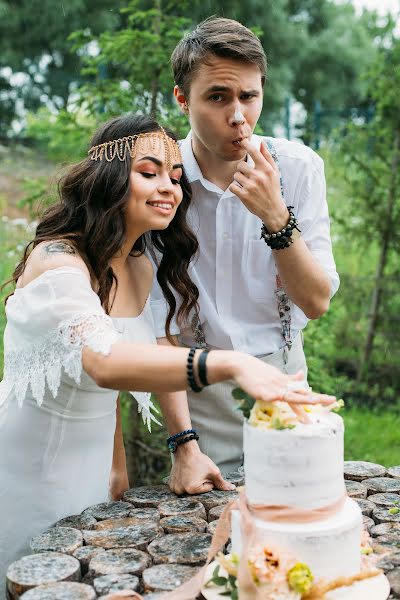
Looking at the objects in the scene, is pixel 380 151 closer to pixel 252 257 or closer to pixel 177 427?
pixel 252 257

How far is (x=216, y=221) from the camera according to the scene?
2.97m

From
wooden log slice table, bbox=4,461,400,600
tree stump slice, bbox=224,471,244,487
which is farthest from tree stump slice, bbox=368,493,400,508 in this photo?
tree stump slice, bbox=224,471,244,487

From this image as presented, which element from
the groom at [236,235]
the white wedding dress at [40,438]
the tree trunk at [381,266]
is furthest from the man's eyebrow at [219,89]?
the tree trunk at [381,266]

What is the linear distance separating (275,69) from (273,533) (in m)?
12.0

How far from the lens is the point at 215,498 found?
8.61ft

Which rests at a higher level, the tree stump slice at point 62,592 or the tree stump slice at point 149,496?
the tree stump slice at point 149,496

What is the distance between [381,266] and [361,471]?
3551mm

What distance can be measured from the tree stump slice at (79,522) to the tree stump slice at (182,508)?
0.23 m

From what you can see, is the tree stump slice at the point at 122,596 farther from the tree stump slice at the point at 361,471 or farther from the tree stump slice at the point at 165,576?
the tree stump slice at the point at 361,471

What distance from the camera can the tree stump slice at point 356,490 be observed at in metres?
2.67

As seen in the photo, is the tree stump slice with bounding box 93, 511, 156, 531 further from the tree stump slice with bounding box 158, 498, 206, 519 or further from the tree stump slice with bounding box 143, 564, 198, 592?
the tree stump slice with bounding box 143, 564, 198, 592

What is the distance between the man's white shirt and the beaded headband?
31cm

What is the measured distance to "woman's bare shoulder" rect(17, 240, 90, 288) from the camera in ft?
7.76

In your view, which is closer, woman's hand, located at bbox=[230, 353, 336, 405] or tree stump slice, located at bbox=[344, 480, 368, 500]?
woman's hand, located at bbox=[230, 353, 336, 405]
